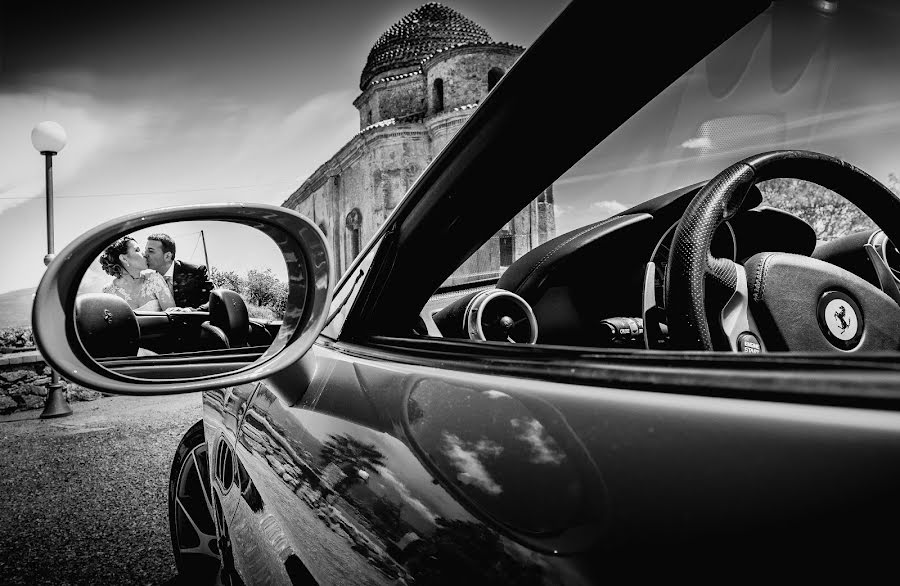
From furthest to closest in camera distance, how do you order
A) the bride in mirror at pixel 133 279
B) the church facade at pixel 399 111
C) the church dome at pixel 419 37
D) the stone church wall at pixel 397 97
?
the church dome at pixel 419 37, the stone church wall at pixel 397 97, the church facade at pixel 399 111, the bride in mirror at pixel 133 279

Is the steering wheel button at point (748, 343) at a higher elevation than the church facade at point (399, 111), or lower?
lower

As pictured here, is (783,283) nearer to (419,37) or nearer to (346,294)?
(346,294)

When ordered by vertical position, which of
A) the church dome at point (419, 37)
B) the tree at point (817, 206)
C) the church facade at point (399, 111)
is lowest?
the tree at point (817, 206)

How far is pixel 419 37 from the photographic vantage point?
33.4m

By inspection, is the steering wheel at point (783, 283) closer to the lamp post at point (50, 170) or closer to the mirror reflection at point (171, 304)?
the mirror reflection at point (171, 304)

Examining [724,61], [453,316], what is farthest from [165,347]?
[724,61]

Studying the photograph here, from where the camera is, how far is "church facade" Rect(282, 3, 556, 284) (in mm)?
27053

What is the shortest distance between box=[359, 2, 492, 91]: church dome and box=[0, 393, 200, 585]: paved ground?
30.0m

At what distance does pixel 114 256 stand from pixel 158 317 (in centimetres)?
28

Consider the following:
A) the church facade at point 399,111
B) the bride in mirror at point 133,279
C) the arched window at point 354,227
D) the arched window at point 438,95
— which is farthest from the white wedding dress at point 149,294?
the arched window at point 438,95

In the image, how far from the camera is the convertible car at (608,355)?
1.50 feet

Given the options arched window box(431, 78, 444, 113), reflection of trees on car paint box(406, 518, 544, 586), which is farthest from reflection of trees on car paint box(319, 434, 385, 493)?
arched window box(431, 78, 444, 113)

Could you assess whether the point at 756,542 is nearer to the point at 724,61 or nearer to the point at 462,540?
the point at 462,540

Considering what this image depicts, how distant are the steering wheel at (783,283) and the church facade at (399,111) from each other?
70.9 ft
